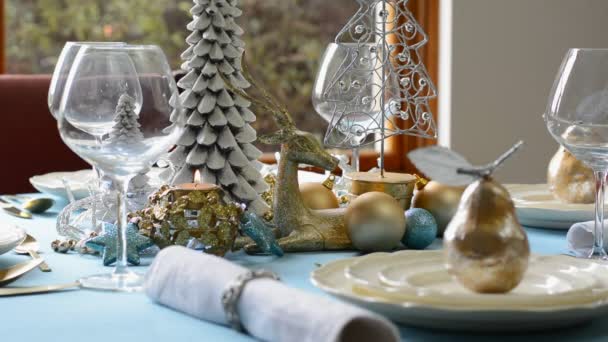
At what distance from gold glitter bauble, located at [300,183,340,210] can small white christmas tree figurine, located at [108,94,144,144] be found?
0.97 ft

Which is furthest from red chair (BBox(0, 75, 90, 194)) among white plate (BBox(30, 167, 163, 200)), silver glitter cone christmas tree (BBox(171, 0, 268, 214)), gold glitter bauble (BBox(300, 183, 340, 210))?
gold glitter bauble (BBox(300, 183, 340, 210))

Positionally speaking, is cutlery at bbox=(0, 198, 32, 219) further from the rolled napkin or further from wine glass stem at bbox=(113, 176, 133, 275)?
the rolled napkin

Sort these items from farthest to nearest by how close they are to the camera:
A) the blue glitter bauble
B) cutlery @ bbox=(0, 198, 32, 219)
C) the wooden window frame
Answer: the wooden window frame, cutlery @ bbox=(0, 198, 32, 219), the blue glitter bauble

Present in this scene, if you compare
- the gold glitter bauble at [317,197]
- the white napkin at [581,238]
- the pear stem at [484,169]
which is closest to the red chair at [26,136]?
the gold glitter bauble at [317,197]

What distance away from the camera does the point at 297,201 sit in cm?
118

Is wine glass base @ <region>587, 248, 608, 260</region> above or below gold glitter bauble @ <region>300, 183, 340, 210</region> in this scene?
below

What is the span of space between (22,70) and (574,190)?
238 centimetres

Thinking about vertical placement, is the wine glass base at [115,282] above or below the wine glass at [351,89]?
below

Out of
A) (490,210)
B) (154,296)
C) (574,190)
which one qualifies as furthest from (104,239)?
(574,190)

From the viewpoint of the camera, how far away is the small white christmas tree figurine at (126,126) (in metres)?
0.98

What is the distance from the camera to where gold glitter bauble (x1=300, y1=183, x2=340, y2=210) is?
1233 mm

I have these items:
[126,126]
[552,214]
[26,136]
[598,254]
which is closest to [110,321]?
[126,126]

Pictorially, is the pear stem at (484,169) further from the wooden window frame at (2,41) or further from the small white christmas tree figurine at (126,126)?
the wooden window frame at (2,41)

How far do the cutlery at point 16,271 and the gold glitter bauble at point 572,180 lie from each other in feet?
2.35
